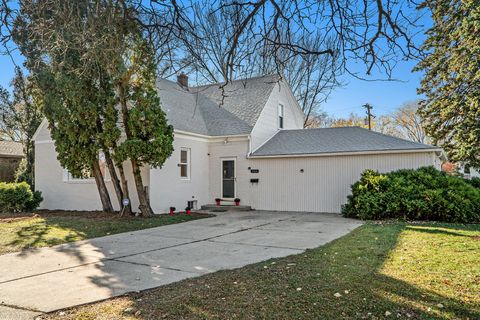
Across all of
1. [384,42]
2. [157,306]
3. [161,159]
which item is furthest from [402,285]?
[161,159]

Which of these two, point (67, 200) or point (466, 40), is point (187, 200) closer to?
point (67, 200)

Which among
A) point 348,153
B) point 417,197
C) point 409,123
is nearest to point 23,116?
point 348,153

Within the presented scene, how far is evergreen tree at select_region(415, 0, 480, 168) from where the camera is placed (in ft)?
49.9

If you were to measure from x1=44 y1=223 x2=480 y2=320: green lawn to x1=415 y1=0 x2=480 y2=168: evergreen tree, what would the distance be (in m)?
11.8

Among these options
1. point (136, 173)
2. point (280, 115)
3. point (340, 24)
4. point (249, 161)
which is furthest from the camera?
point (280, 115)

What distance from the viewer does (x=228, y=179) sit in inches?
656

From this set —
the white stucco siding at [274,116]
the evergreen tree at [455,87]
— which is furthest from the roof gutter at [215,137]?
the evergreen tree at [455,87]

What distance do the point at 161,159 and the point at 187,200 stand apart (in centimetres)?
377

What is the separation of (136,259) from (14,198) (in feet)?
33.4

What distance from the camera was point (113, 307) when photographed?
159 inches

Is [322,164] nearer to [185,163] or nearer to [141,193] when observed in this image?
[185,163]

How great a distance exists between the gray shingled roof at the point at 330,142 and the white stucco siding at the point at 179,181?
2.48m

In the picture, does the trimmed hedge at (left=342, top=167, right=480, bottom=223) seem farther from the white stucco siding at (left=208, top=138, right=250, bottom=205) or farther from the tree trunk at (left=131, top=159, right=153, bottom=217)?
the tree trunk at (left=131, top=159, right=153, bottom=217)

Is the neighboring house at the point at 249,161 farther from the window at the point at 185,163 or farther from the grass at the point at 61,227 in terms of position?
the grass at the point at 61,227
